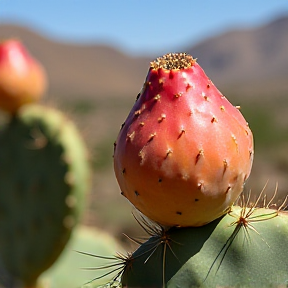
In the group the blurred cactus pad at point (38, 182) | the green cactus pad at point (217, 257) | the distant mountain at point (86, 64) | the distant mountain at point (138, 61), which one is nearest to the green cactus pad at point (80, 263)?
the green cactus pad at point (217, 257)

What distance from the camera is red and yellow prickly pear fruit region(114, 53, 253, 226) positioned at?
159cm

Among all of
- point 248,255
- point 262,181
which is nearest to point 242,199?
point 248,255

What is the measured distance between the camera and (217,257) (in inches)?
67.8

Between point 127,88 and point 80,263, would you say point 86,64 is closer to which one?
point 127,88

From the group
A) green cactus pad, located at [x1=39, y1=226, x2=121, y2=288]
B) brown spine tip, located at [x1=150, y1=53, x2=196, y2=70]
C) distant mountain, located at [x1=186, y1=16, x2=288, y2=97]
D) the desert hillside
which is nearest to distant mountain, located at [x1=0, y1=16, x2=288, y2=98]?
distant mountain, located at [x1=186, y1=16, x2=288, y2=97]

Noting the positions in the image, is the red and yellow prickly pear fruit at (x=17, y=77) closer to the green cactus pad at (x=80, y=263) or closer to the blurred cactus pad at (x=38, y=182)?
the blurred cactus pad at (x=38, y=182)

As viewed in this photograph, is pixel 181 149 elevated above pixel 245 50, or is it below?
above

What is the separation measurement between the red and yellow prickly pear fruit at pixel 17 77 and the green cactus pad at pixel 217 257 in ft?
1.99

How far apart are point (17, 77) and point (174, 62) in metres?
0.56

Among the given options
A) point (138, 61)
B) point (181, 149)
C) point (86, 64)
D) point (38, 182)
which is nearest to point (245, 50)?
point (138, 61)

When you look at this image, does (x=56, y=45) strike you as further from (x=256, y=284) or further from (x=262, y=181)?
(x=256, y=284)

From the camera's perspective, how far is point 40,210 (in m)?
1.39

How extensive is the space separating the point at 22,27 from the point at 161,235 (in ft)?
286

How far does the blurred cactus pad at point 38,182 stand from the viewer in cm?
136
